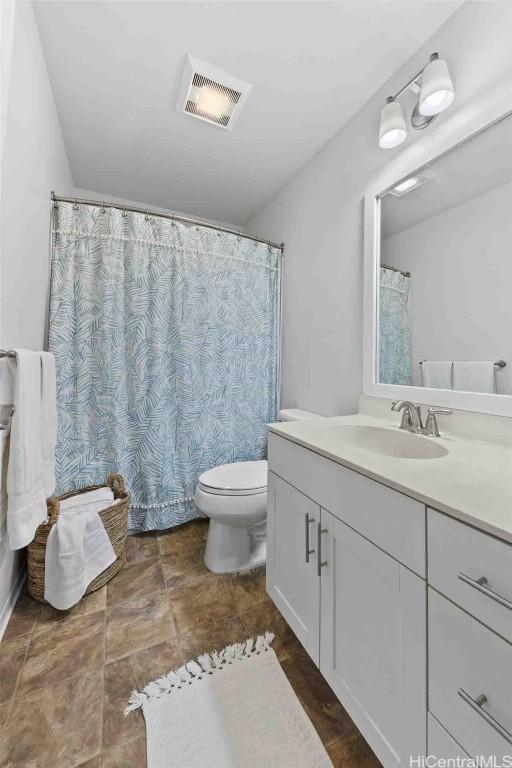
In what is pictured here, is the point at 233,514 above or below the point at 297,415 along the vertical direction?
below

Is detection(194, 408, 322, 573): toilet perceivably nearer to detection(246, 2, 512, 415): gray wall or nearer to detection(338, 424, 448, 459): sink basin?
detection(338, 424, 448, 459): sink basin

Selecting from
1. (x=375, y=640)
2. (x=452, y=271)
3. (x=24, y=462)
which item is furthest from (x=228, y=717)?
(x=452, y=271)

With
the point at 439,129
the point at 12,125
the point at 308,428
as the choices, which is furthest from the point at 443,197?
the point at 12,125

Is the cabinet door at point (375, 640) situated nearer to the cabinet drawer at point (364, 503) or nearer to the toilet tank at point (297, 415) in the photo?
the cabinet drawer at point (364, 503)

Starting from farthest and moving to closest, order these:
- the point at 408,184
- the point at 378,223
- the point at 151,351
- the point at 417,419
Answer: the point at 151,351
the point at 378,223
the point at 408,184
the point at 417,419

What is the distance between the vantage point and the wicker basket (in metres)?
1.23

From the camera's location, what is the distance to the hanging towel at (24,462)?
947 mm

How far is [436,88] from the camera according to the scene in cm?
104

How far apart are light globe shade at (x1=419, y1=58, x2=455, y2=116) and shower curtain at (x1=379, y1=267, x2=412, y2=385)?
0.55 meters

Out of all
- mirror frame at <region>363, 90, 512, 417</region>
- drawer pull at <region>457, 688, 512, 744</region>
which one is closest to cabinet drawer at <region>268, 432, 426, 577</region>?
drawer pull at <region>457, 688, 512, 744</region>

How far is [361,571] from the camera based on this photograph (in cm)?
75

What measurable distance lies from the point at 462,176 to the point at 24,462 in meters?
1.79

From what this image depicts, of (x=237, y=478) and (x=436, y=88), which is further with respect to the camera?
(x=237, y=478)

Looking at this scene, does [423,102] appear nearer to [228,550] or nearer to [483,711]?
[483,711]
